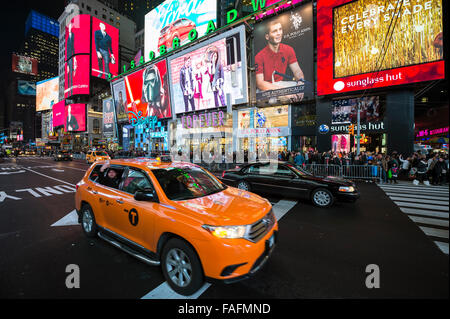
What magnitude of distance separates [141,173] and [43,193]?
8445mm

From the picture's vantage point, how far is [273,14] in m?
21.0

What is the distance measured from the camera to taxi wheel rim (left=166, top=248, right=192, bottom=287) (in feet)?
8.73

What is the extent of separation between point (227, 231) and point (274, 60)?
2206cm

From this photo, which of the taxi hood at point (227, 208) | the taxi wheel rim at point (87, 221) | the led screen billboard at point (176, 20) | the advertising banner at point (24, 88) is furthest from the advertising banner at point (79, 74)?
the taxi hood at point (227, 208)

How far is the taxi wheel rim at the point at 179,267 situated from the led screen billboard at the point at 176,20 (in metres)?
30.8

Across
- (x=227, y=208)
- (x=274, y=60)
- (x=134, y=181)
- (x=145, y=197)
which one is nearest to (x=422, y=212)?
(x=227, y=208)

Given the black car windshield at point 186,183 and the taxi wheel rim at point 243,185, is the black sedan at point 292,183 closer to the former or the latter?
the taxi wheel rim at point 243,185

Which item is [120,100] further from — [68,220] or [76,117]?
[76,117]

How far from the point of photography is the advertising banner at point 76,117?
216ft

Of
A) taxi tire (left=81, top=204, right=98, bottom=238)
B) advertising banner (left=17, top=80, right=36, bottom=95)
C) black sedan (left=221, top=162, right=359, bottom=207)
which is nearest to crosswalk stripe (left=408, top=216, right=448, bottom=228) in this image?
black sedan (left=221, top=162, right=359, bottom=207)

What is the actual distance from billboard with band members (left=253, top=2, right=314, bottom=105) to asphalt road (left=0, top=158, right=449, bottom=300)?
16.9 metres

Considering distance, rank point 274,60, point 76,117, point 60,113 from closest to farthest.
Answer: point 274,60 → point 76,117 → point 60,113

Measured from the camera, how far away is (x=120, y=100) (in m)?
38.9

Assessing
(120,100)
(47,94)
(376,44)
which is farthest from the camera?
(47,94)
